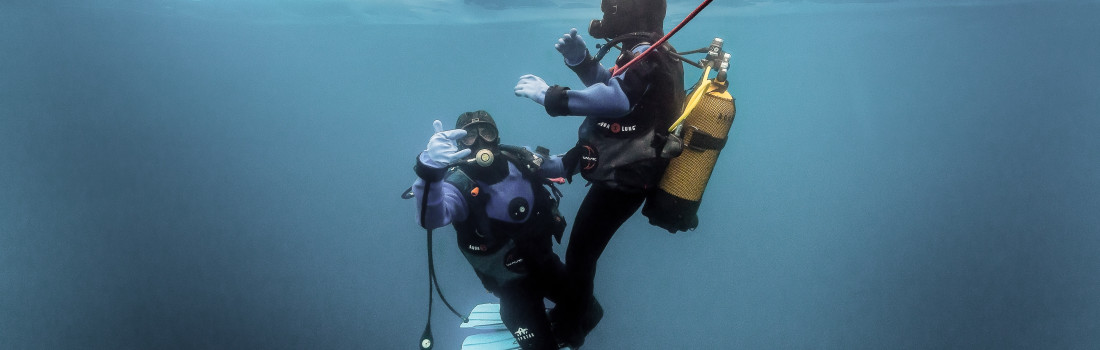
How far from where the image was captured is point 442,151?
267cm

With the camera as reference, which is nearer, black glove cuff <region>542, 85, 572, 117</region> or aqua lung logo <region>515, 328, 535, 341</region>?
black glove cuff <region>542, 85, 572, 117</region>

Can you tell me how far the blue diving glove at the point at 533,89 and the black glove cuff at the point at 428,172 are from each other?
0.63m

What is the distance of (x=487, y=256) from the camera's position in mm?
3752

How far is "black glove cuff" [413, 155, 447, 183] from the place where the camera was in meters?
2.75

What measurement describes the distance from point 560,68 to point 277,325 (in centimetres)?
3593

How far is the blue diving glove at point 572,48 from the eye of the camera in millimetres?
2812

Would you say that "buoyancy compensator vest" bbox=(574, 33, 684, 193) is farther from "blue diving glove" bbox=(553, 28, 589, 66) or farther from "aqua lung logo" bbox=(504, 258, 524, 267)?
"aqua lung logo" bbox=(504, 258, 524, 267)

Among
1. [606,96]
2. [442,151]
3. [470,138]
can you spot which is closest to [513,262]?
[470,138]

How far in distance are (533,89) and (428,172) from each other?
2.47 feet

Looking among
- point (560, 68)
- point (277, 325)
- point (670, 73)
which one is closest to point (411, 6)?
point (277, 325)

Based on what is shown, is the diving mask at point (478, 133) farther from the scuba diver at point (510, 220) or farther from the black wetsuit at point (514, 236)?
the black wetsuit at point (514, 236)

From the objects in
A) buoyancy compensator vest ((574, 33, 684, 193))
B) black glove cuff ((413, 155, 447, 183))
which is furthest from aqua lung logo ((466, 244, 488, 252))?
buoyancy compensator vest ((574, 33, 684, 193))

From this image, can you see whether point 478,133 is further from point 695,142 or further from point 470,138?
point 695,142

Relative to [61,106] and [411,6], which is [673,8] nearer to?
[411,6]
